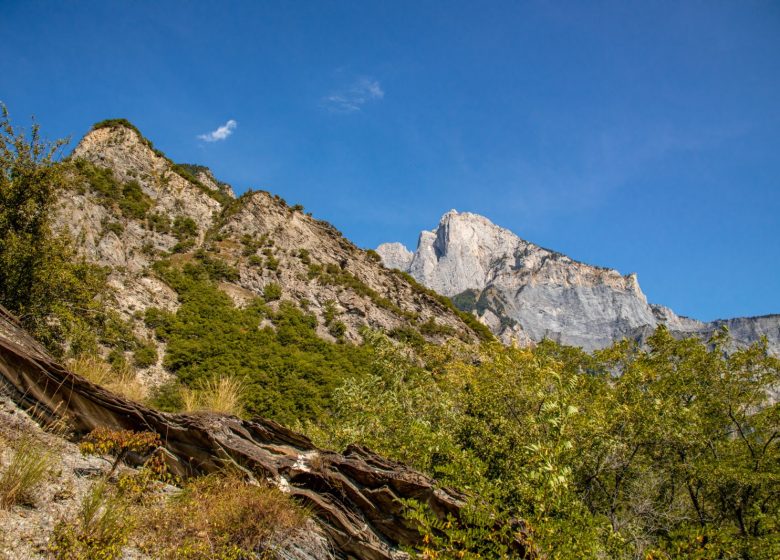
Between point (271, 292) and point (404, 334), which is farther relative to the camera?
point (404, 334)

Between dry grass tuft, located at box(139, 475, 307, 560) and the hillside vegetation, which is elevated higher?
the hillside vegetation

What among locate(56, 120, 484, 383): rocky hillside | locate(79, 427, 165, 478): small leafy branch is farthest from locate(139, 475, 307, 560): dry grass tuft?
locate(56, 120, 484, 383): rocky hillside

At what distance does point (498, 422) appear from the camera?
827cm

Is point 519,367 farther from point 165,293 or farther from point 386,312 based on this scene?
point 386,312

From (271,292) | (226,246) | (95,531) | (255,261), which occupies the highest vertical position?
(226,246)

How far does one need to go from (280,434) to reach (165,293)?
21935 millimetres

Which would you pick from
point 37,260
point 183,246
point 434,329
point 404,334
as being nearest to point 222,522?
point 37,260

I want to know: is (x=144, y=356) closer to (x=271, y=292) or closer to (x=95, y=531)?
(x=271, y=292)

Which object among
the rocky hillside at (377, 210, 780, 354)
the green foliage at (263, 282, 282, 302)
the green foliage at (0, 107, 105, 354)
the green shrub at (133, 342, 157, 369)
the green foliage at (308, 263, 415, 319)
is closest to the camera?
the green foliage at (0, 107, 105, 354)

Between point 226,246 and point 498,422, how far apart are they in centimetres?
3113

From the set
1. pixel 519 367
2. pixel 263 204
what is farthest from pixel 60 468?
pixel 263 204

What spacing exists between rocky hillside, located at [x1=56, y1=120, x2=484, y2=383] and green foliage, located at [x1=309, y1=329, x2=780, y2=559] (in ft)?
63.2

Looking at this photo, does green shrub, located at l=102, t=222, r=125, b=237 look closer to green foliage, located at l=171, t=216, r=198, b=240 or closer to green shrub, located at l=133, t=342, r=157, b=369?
green foliage, located at l=171, t=216, r=198, b=240

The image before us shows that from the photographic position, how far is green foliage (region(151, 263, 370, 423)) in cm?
2070
